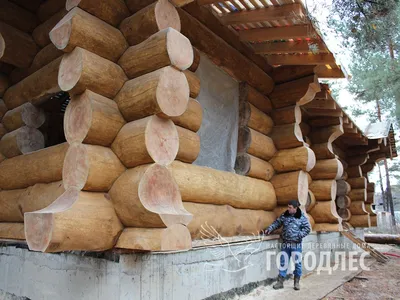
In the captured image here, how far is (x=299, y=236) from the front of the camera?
5.95m

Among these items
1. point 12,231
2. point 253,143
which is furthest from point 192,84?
point 12,231

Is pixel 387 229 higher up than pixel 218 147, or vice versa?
pixel 218 147

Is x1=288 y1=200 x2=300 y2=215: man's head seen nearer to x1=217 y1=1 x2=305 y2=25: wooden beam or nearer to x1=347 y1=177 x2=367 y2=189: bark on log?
x1=217 y1=1 x2=305 y2=25: wooden beam

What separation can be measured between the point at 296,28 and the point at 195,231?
328 centimetres

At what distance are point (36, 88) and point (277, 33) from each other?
3693 mm

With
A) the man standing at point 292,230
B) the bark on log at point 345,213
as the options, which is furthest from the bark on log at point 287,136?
the bark on log at point 345,213

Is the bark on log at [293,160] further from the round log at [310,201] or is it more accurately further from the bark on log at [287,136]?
the round log at [310,201]

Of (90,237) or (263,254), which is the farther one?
(263,254)

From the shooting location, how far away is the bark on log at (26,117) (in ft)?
16.6

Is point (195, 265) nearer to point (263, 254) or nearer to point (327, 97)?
point (263, 254)

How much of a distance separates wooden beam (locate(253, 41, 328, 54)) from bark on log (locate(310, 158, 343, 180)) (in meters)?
3.79

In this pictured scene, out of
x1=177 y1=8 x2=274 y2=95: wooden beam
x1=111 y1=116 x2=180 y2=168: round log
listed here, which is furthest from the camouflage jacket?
x1=111 y1=116 x2=180 y2=168: round log

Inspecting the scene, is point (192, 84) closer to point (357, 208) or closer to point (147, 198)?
point (147, 198)

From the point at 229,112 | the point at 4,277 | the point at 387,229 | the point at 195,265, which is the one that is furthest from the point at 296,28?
the point at 387,229
